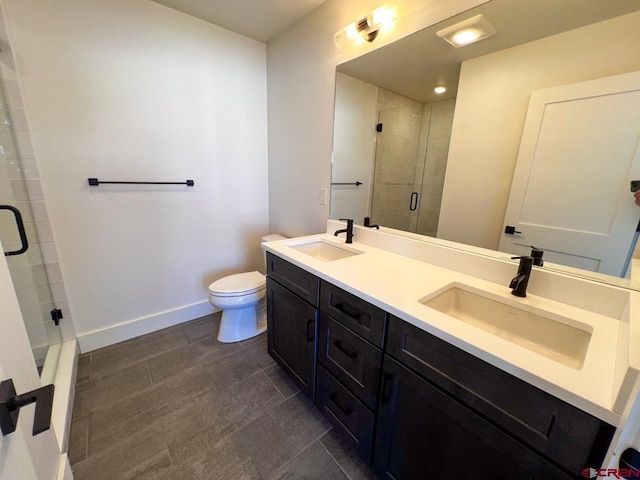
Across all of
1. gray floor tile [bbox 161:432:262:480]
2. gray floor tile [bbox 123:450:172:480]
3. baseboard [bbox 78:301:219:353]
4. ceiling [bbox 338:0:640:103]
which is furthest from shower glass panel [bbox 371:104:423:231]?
baseboard [bbox 78:301:219:353]

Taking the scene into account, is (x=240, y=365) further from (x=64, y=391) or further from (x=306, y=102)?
(x=306, y=102)

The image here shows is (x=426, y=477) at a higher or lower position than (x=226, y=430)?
higher

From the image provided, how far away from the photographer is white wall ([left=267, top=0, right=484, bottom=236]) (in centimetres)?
156

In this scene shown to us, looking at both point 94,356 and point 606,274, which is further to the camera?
point 94,356

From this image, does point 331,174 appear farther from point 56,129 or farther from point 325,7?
point 56,129

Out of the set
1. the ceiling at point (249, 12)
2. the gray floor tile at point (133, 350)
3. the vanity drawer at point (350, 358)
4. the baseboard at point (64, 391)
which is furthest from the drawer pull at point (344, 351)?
the ceiling at point (249, 12)

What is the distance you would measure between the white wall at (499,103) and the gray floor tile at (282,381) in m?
1.27

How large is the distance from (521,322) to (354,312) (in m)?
0.61

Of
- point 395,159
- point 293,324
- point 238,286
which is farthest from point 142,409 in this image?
point 395,159

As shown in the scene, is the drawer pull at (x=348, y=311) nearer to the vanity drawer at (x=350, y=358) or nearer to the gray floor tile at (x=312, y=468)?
the vanity drawer at (x=350, y=358)

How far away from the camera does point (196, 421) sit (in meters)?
1.40

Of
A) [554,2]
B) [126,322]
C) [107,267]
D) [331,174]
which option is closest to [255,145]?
[331,174]

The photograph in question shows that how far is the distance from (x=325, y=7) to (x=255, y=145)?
1.12m

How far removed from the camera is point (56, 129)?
1.58m
